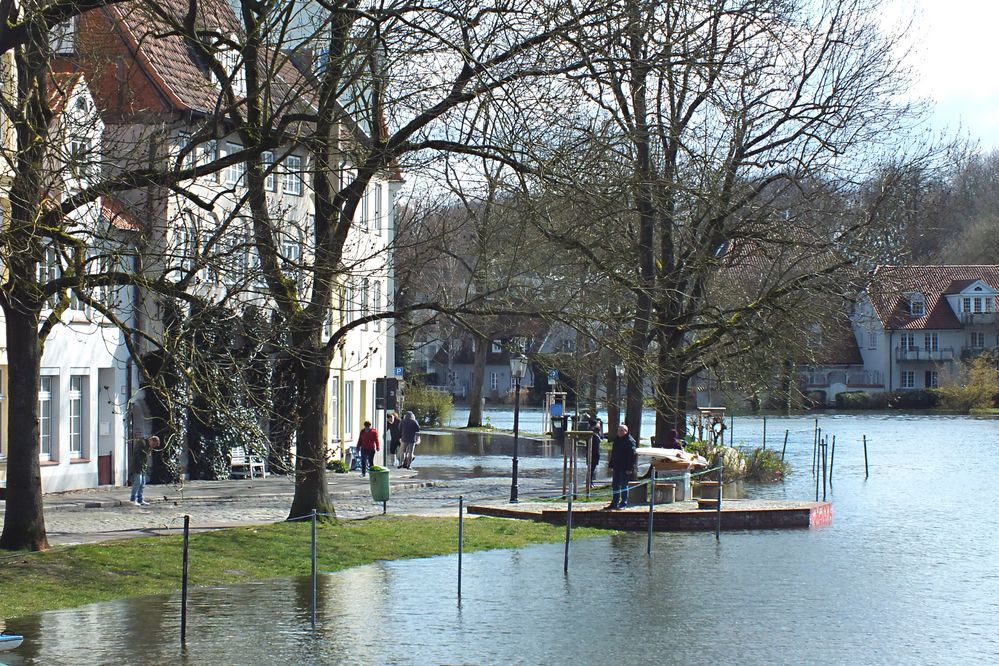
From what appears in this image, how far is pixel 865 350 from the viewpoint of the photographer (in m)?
120

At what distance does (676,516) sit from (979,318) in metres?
90.9

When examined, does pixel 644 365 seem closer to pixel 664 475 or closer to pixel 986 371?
pixel 664 475

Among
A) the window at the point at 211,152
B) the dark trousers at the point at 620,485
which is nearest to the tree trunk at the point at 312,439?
the window at the point at 211,152

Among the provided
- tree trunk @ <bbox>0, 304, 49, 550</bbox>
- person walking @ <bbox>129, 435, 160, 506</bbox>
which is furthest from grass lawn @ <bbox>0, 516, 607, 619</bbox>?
person walking @ <bbox>129, 435, 160, 506</bbox>

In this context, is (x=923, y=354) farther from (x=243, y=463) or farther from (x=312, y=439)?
(x=312, y=439)

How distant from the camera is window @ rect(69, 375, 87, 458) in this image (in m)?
33.5

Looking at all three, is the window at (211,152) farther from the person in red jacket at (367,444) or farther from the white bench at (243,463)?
the person in red jacket at (367,444)

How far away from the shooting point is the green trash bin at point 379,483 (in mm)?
29250

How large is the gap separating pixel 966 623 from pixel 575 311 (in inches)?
265

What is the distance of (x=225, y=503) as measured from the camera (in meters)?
32.3

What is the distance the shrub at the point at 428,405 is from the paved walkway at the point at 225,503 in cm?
3382

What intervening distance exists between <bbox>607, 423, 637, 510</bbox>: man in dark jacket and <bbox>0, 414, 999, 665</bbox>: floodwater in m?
2.42

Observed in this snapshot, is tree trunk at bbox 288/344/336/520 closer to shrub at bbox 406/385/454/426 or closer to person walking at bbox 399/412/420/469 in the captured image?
person walking at bbox 399/412/420/469

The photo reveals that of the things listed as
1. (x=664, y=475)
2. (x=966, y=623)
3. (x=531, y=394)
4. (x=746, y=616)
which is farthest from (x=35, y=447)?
(x=531, y=394)
